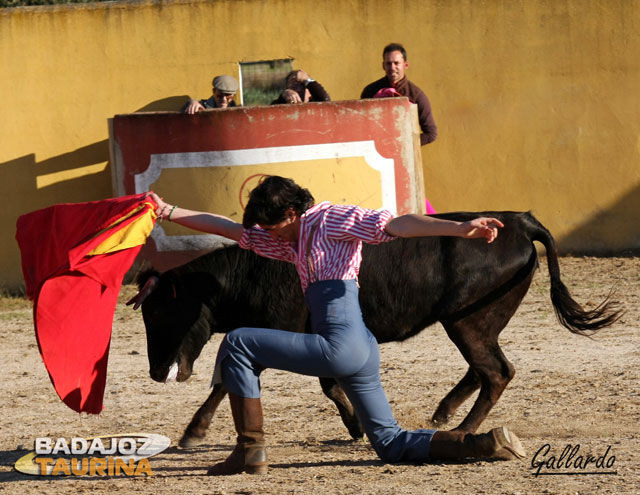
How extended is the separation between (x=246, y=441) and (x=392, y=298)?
137cm

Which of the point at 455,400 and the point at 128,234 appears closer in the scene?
the point at 128,234

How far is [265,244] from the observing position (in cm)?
454

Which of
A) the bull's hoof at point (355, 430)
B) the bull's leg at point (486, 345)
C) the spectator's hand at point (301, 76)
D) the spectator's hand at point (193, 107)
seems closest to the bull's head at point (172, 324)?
the bull's hoof at point (355, 430)

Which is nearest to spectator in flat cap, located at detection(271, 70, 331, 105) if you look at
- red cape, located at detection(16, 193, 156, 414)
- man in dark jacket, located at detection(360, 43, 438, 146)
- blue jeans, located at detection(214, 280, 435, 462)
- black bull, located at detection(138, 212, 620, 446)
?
man in dark jacket, located at detection(360, 43, 438, 146)

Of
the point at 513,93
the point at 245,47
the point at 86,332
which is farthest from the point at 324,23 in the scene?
the point at 86,332

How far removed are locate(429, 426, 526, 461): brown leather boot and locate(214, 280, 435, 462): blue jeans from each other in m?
0.23

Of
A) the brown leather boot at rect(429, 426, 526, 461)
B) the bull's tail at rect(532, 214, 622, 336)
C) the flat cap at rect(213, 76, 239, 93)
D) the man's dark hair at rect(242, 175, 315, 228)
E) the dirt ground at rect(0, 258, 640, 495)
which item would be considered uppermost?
the flat cap at rect(213, 76, 239, 93)

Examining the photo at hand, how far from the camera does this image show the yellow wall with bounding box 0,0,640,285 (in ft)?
35.4

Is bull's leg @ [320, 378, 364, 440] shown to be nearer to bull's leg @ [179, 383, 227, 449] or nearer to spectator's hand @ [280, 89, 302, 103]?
bull's leg @ [179, 383, 227, 449]

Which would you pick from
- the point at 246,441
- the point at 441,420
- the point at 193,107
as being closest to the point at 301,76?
the point at 193,107

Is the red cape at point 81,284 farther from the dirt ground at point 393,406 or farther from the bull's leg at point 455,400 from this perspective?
the bull's leg at point 455,400

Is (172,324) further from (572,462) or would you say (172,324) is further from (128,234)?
(572,462)

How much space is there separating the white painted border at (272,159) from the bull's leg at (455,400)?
4.26 meters

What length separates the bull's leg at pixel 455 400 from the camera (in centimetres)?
554
